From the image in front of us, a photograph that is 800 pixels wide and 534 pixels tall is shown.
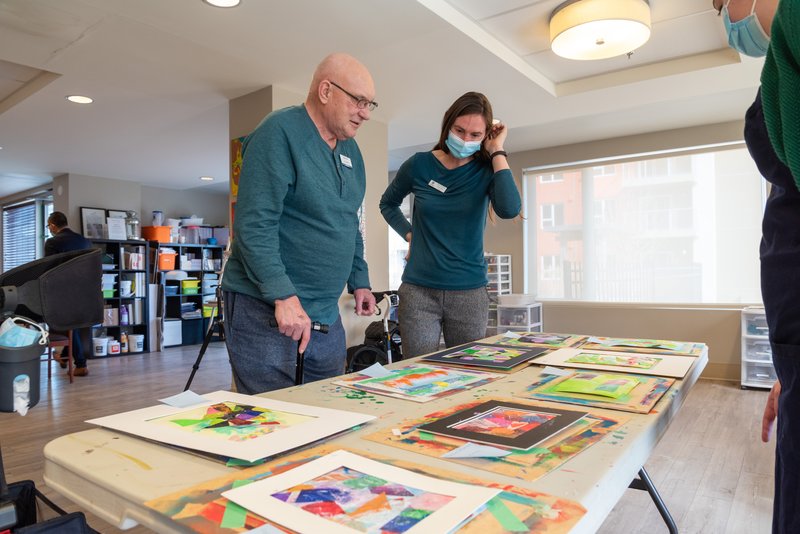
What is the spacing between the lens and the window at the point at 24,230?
774cm

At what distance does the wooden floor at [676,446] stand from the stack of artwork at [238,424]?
4.41 feet

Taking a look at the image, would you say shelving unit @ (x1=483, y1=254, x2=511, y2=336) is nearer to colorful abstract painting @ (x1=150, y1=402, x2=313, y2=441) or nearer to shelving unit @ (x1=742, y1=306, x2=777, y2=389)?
shelving unit @ (x1=742, y1=306, x2=777, y2=389)

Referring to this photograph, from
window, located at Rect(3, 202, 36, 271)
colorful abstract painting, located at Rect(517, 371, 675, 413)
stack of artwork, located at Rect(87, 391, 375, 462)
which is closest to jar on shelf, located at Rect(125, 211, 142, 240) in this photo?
window, located at Rect(3, 202, 36, 271)

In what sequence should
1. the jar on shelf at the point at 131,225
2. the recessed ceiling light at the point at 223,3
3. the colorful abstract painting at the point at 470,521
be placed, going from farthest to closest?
1. the jar on shelf at the point at 131,225
2. the recessed ceiling light at the point at 223,3
3. the colorful abstract painting at the point at 470,521

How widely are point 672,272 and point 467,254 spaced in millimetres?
4132

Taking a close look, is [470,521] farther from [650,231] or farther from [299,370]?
[650,231]

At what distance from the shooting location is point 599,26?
2.80 meters

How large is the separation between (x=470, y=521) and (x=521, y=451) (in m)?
0.20

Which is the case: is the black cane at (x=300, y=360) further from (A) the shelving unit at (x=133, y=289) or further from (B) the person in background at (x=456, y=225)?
(A) the shelving unit at (x=133, y=289)

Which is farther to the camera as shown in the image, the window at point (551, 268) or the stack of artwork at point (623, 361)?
the window at point (551, 268)

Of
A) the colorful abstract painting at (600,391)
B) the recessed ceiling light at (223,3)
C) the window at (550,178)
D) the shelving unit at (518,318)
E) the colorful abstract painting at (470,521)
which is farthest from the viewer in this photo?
the window at (550,178)

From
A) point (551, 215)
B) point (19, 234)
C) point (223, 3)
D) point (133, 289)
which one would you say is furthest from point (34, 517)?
point (19, 234)

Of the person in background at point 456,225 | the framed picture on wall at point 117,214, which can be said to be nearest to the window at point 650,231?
the person in background at point 456,225

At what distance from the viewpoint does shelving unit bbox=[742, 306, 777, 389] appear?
4277mm
